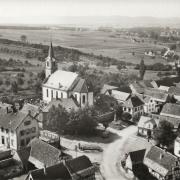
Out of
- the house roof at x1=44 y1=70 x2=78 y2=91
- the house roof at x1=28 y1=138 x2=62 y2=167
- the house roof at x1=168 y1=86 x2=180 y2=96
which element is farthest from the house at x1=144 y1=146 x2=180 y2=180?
the house roof at x1=168 y1=86 x2=180 y2=96

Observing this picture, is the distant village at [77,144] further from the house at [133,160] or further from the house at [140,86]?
the house at [140,86]

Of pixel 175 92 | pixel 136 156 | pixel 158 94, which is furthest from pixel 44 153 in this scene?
pixel 175 92

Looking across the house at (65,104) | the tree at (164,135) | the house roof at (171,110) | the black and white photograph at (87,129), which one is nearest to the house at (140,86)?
the black and white photograph at (87,129)

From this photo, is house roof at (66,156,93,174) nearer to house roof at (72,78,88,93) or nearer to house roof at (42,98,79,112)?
house roof at (42,98,79,112)

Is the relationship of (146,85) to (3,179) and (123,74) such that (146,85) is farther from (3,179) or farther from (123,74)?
(3,179)

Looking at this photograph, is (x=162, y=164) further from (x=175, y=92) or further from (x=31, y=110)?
(x=175, y=92)

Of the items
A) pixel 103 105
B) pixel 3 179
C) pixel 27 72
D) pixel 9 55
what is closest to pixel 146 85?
pixel 103 105
